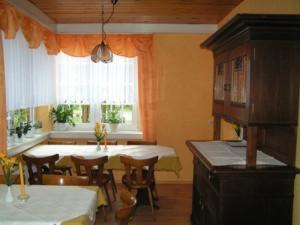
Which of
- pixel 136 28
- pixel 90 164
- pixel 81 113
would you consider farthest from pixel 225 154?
pixel 81 113

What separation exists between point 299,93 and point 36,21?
11.9 feet

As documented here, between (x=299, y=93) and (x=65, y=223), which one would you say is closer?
(x=65, y=223)

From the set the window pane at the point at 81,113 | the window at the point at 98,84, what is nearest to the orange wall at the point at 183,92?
the window at the point at 98,84

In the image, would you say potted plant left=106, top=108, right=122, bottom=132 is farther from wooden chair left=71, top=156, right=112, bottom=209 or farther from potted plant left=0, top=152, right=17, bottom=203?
potted plant left=0, top=152, right=17, bottom=203

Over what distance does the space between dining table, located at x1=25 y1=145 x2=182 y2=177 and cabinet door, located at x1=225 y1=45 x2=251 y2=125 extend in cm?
132

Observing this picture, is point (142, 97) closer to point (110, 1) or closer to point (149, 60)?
point (149, 60)

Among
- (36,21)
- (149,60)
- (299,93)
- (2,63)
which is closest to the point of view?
(299,93)

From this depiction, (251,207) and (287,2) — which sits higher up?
(287,2)

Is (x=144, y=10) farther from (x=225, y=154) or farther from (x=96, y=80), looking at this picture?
(x=225, y=154)

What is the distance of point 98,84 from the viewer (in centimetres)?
544

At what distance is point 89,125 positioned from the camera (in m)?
5.58

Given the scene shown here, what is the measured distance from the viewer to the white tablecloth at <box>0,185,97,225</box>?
1.98 m

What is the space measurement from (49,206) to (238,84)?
1735 mm

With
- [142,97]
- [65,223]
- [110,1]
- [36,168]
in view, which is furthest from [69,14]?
[65,223]
